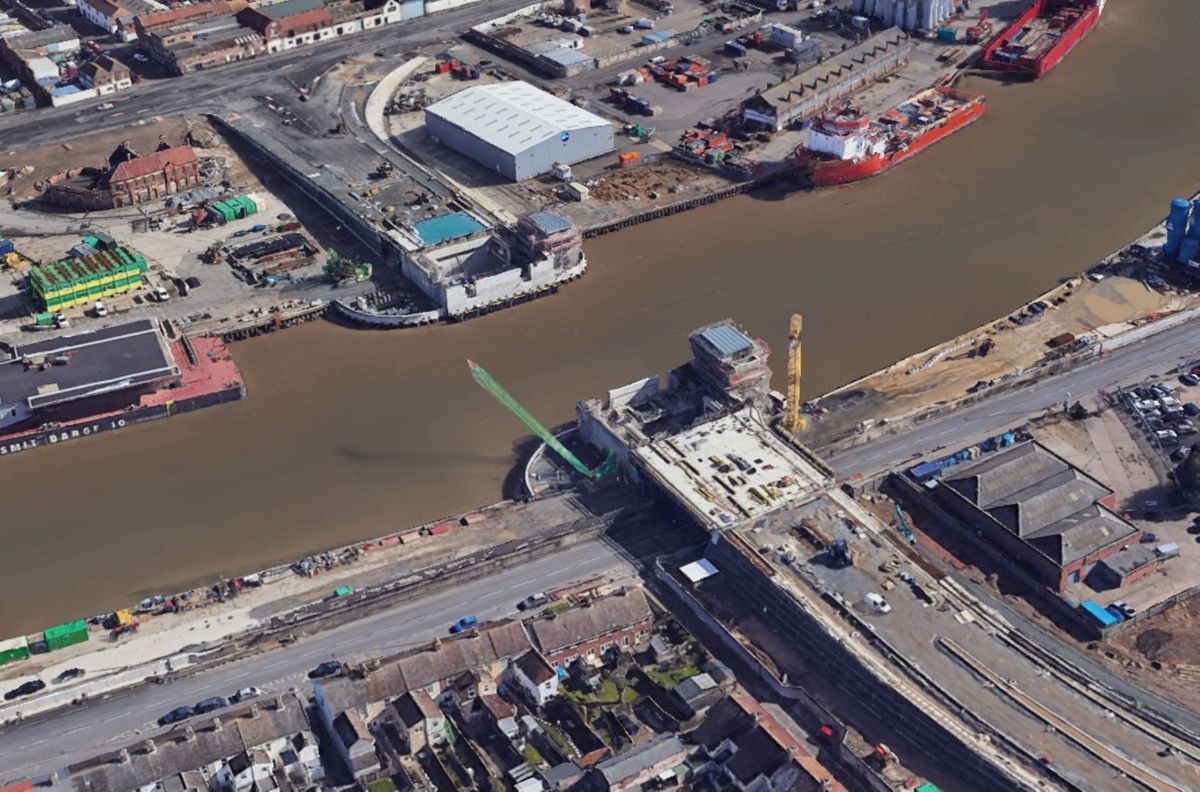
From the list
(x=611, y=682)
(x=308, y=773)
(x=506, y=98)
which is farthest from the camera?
(x=506, y=98)

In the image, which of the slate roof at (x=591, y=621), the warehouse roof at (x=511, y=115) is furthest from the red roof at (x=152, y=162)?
the slate roof at (x=591, y=621)

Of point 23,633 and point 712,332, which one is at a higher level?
point 712,332

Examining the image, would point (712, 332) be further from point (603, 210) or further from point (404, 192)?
point (404, 192)

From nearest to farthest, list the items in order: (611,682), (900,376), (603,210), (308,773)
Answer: (308,773) < (611,682) < (900,376) < (603,210)

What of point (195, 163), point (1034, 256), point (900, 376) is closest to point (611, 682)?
point (900, 376)

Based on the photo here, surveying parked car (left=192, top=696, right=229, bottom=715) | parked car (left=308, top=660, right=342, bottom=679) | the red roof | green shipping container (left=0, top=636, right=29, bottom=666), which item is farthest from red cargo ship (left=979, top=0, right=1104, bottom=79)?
green shipping container (left=0, top=636, right=29, bottom=666)

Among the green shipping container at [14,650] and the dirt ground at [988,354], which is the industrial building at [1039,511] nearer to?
the dirt ground at [988,354]
